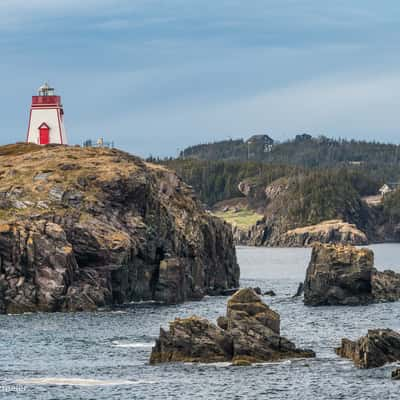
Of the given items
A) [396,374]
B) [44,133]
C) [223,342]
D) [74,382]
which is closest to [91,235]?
[44,133]

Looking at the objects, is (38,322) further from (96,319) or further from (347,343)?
(347,343)

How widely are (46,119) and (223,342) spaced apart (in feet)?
293

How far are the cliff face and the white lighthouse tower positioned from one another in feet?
26.0

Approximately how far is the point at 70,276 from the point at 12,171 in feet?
81.1

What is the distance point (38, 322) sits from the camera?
11319 cm

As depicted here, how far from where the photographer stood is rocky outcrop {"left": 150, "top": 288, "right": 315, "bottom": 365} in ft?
281

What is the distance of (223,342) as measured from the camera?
8612cm

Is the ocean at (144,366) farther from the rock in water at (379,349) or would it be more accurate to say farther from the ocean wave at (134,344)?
the rock in water at (379,349)

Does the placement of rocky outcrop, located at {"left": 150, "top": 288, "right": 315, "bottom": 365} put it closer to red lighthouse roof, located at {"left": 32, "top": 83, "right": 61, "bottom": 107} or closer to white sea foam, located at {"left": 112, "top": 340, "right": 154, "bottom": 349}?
white sea foam, located at {"left": 112, "top": 340, "right": 154, "bottom": 349}

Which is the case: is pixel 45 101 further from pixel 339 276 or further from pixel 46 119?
pixel 339 276

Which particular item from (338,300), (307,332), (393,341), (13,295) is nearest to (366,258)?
(338,300)

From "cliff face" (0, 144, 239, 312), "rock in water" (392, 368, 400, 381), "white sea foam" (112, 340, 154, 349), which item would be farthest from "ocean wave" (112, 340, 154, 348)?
"rock in water" (392, 368, 400, 381)

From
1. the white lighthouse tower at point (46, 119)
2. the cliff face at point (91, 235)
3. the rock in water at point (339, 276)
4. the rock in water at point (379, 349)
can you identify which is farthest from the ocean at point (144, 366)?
the white lighthouse tower at point (46, 119)

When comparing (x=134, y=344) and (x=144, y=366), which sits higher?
(x=134, y=344)
